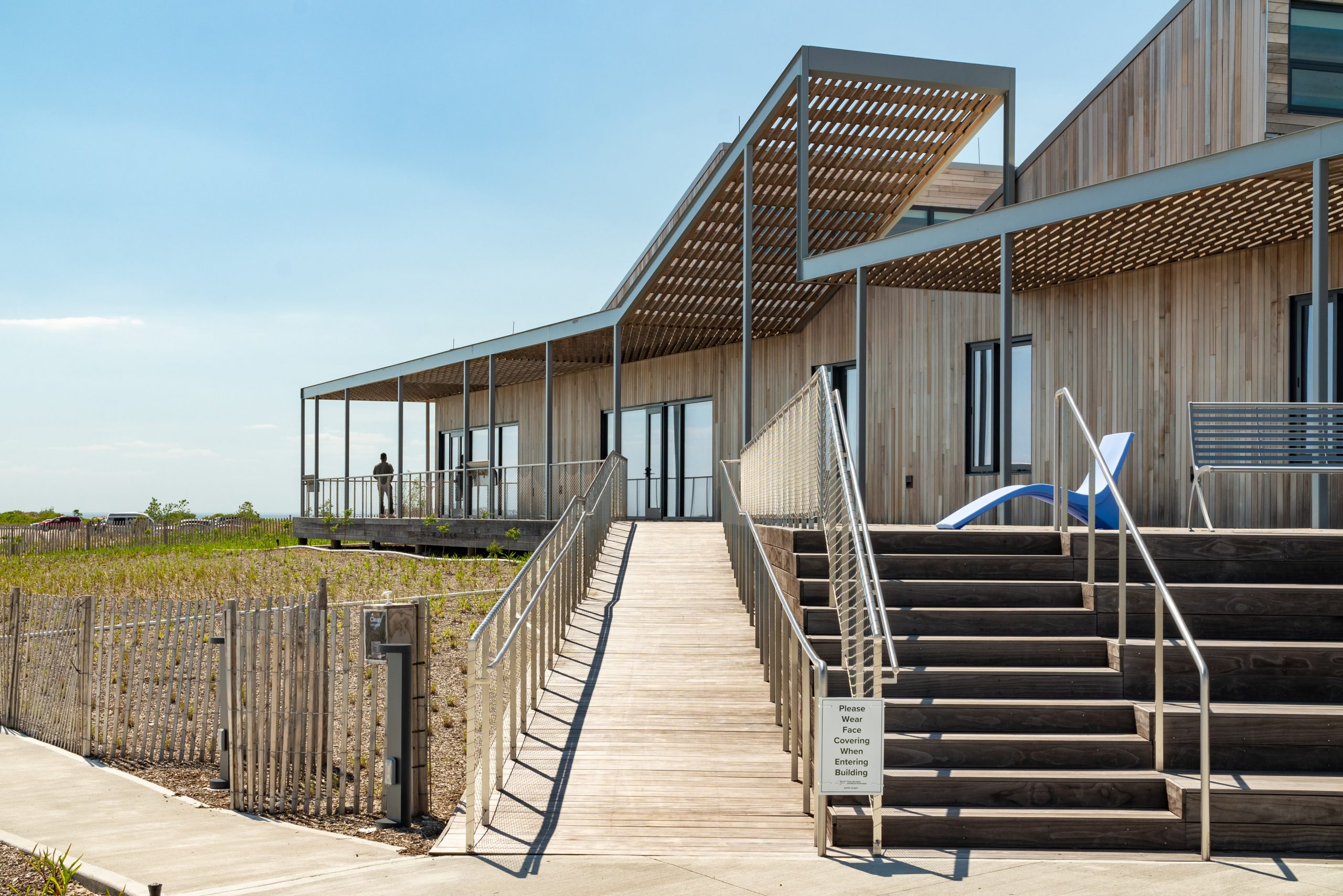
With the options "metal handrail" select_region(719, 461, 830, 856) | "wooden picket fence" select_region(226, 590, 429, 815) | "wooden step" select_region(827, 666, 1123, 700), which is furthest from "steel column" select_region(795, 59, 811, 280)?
"wooden picket fence" select_region(226, 590, 429, 815)

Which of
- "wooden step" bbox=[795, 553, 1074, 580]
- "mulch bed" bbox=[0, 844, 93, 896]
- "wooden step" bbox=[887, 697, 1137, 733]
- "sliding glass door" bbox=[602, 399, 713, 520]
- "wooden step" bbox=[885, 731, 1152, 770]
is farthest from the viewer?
"sliding glass door" bbox=[602, 399, 713, 520]

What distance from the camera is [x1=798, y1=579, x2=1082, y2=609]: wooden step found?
732 cm

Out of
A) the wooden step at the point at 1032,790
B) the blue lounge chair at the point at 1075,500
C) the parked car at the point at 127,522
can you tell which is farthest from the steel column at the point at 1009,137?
the parked car at the point at 127,522

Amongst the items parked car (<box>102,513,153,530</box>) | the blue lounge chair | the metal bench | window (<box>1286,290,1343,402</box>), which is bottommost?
parked car (<box>102,513,153,530</box>)

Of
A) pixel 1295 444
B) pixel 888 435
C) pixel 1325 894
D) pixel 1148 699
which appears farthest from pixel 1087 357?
pixel 1325 894

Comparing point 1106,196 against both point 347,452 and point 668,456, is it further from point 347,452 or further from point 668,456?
point 347,452

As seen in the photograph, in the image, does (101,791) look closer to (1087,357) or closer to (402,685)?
(402,685)

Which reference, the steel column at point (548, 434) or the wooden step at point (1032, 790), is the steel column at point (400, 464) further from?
the wooden step at point (1032, 790)

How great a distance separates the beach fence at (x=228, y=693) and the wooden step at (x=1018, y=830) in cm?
243

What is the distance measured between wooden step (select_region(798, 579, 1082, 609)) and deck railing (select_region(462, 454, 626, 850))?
2387mm

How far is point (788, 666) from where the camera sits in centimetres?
729

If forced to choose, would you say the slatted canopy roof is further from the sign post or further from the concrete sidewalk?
the concrete sidewalk

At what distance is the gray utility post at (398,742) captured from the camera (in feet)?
20.4

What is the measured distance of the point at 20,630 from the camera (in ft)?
32.4
